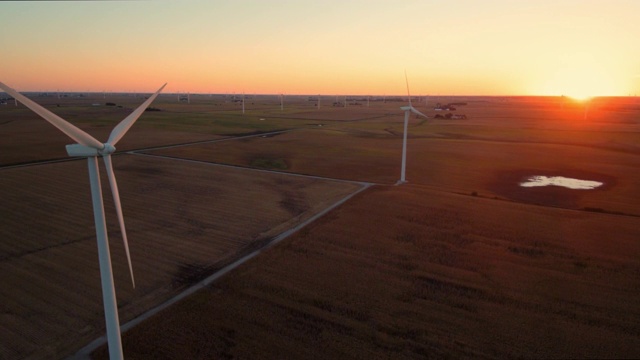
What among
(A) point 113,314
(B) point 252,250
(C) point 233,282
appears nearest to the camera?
(A) point 113,314

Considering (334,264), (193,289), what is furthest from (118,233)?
(334,264)

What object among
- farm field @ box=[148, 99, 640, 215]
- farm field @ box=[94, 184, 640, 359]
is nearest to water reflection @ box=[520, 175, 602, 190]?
farm field @ box=[148, 99, 640, 215]

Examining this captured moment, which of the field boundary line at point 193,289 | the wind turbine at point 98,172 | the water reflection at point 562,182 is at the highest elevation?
the wind turbine at point 98,172

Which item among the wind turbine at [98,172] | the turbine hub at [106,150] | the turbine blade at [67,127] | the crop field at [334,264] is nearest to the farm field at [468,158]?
the crop field at [334,264]

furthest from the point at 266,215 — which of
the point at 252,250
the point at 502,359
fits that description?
the point at 502,359

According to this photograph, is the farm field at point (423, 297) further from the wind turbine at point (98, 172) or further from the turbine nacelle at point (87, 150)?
the turbine nacelle at point (87, 150)

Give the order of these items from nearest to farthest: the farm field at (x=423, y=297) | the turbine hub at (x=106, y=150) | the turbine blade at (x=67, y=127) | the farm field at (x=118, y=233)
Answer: the turbine blade at (x=67, y=127)
the turbine hub at (x=106, y=150)
the farm field at (x=423, y=297)
the farm field at (x=118, y=233)

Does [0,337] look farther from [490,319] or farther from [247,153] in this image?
[247,153]
